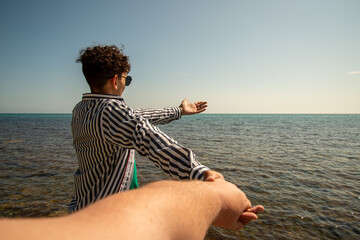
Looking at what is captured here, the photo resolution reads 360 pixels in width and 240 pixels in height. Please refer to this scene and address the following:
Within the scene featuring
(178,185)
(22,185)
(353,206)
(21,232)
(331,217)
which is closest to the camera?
(21,232)

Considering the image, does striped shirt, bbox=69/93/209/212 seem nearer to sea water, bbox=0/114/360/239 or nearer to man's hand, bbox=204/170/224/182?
man's hand, bbox=204/170/224/182

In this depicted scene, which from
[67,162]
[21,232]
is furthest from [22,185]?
[21,232]

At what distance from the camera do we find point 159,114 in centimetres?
257

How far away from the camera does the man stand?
1.45 metres

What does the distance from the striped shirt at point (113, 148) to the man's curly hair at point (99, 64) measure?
0.20 metres

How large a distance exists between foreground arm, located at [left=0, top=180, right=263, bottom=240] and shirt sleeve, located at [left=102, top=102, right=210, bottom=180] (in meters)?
0.41

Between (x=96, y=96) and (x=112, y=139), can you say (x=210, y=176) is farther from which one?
(x=96, y=96)

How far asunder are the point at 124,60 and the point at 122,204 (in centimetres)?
191

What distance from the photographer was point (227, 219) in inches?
43.9

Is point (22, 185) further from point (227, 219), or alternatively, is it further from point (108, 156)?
point (227, 219)

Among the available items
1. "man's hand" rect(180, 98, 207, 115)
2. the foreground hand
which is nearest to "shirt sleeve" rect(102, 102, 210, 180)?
the foreground hand

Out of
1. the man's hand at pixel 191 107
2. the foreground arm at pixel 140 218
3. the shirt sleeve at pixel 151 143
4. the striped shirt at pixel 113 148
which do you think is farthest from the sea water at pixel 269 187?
the foreground arm at pixel 140 218

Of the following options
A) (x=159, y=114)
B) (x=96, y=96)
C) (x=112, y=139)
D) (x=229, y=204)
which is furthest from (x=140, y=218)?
(x=159, y=114)

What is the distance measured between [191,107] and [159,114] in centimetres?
50
